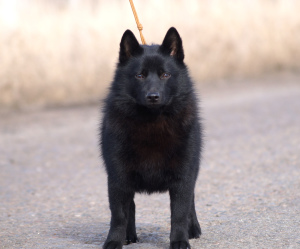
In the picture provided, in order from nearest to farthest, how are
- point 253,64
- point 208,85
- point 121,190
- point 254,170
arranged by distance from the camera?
point 121,190 < point 254,170 < point 208,85 < point 253,64

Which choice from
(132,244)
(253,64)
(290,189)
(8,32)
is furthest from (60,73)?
(132,244)

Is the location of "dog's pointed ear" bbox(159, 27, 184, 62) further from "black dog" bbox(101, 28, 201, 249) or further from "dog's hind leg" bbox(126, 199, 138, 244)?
"dog's hind leg" bbox(126, 199, 138, 244)

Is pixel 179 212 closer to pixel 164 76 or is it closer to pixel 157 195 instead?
pixel 164 76

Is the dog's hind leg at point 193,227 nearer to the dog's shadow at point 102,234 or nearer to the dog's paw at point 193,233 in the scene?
the dog's paw at point 193,233

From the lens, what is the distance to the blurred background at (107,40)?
12.5m

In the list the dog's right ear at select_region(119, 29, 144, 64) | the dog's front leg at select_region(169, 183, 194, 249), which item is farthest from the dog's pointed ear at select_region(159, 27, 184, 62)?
the dog's front leg at select_region(169, 183, 194, 249)

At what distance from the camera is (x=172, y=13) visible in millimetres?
14953

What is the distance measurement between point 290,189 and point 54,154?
375cm

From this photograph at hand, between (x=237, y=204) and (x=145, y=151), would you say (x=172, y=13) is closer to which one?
(x=237, y=204)

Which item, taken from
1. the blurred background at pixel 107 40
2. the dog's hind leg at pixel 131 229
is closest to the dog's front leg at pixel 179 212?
the dog's hind leg at pixel 131 229

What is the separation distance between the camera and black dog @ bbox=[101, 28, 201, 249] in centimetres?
448

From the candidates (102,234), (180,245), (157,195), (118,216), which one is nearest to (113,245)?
(118,216)

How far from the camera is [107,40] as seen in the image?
44.1 feet

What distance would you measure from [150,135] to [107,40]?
9.08 meters
